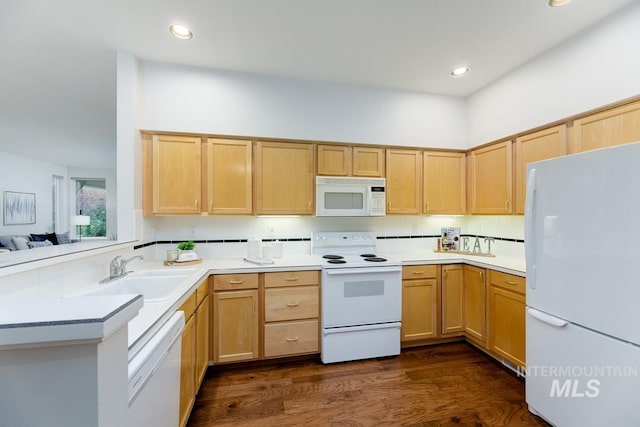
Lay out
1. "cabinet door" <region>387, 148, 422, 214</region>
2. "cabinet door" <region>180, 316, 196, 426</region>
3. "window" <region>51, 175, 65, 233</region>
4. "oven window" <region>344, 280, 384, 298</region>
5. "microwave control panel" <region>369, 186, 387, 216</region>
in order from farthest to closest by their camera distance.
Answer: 1. "window" <region>51, 175, 65, 233</region>
2. "cabinet door" <region>387, 148, 422, 214</region>
3. "microwave control panel" <region>369, 186, 387, 216</region>
4. "oven window" <region>344, 280, 384, 298</region>
5. "cabinet door" <region>180, 316, 196, 426</region>

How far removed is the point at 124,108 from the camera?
230 cm

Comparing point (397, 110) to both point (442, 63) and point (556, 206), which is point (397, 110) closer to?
point (442, 63)

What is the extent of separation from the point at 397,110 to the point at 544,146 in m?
1.40

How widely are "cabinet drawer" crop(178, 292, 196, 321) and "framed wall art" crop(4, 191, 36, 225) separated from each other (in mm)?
6766

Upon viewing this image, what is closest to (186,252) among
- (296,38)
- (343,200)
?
(343,200)

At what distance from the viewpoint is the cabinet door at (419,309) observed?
2.69m

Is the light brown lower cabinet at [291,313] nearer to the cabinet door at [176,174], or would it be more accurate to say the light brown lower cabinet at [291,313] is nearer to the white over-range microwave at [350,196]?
the white over-range microwave at [350,196]

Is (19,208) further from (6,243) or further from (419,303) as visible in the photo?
(419,303)

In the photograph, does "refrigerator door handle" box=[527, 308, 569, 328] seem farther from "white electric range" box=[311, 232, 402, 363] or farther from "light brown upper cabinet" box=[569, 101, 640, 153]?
"light brown upper cabinet" box=[569, 101, 640, 153]

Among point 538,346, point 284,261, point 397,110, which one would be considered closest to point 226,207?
point 284,261

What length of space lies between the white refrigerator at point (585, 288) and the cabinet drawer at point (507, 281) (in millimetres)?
378

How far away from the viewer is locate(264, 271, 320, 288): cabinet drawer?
2.40m

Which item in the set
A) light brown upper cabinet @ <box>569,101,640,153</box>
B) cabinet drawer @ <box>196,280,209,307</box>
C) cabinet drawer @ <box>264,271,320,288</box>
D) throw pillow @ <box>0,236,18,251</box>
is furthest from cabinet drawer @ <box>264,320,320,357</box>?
throw pillow @ <box>0,236,18,251</box>

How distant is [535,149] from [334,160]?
5.91 ft
